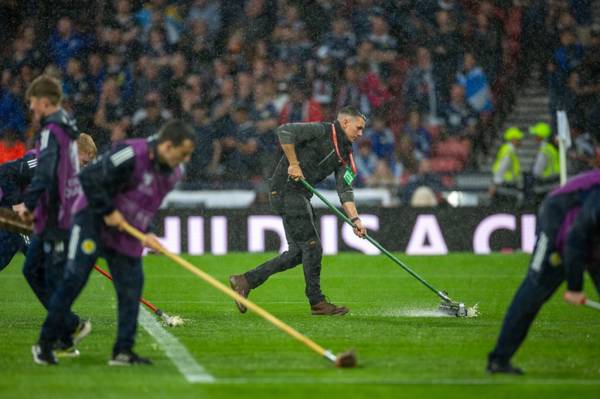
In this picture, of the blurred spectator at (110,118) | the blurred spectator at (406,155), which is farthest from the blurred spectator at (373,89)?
the blurred spectator at (110,118)

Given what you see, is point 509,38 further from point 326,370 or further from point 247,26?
point 326,370

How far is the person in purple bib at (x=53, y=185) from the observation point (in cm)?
885

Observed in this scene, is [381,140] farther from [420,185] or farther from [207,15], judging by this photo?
[207,15]

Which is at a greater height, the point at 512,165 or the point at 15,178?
the point at 15,178

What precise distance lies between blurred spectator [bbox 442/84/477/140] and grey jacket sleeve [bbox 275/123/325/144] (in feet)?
33.9

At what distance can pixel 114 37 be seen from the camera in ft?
76.3

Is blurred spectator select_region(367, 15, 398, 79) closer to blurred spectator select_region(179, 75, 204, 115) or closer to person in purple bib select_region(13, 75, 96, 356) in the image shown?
blurred spectator select_region(179, 75, 204, 115)

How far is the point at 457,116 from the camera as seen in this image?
75.3 ft

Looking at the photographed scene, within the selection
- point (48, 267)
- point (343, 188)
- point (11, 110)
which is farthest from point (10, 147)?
point (48, 267)

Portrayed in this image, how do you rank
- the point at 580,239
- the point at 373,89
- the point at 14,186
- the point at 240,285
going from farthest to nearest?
the point at 373,89 < the point at 240,285 < the point at 14,186 < the point at 580,239

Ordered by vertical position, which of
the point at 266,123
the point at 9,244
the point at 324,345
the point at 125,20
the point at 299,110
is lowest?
the point at 324,345

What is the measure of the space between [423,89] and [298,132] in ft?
34.6

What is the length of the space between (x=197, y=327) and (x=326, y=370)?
3037 millimetres

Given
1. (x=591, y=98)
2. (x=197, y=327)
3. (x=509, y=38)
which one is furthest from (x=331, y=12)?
(x=197, y=327)
